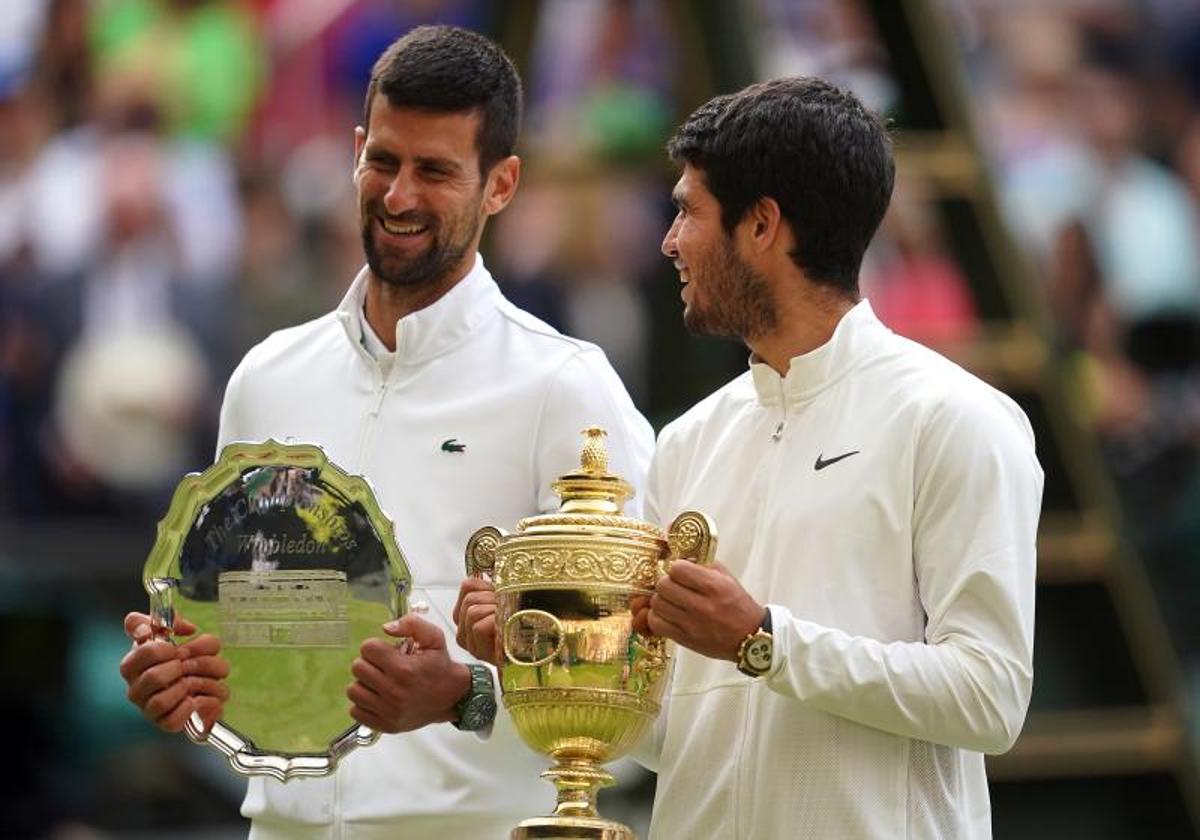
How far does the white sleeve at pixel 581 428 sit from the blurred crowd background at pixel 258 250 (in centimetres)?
375

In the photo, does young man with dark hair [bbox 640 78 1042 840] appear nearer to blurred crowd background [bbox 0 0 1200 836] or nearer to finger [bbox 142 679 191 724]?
finger [bbox 142 679 191 724]

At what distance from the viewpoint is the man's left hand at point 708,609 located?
3.84 meters

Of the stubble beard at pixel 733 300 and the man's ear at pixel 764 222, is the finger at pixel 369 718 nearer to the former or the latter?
the stubble beard at pixel 733 300

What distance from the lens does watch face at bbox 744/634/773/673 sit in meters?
3.85

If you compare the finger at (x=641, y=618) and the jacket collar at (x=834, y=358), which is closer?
the finger at (x=641, y=618)

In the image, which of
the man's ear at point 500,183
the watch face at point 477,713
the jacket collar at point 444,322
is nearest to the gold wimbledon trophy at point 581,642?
the watch face at point 477,713

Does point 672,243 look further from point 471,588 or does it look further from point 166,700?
point 166,700

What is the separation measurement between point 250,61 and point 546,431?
25.9 feet

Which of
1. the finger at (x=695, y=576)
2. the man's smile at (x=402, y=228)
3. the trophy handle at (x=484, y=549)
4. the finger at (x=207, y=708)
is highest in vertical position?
the man's smile at (x=402, y=228)

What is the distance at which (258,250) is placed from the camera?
11117 millimetres

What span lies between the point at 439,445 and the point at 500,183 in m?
0.45

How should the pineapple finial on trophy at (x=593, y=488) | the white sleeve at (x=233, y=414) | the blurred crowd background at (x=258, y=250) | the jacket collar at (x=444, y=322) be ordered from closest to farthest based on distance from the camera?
the pineapple finial on trophy at (x=593, y=488) → the jacket collar at (x=444, y=322) → the white sleeve at (x=233, y=414) → the blurred crowd background at (x=258, y=250)

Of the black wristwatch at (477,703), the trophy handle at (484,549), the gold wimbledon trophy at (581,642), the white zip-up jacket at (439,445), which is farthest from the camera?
the white zip-up jacket at (439,445)

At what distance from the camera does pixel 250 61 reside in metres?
12.2
